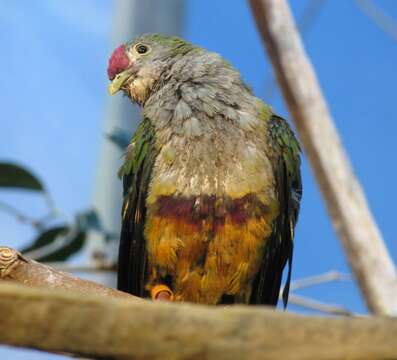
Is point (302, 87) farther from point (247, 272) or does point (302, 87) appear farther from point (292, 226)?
point (247, 272)

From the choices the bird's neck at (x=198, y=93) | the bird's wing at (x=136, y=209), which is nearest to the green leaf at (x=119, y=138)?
the bird's neck at (x=198, y=93)

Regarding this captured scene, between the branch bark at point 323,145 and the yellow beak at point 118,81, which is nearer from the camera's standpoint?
the yellow beak at point 118,81

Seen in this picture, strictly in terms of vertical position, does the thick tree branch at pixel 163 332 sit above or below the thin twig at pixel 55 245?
below

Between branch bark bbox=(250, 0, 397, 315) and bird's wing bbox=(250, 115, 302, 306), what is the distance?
1.19 meters

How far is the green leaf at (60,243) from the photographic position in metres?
4.84

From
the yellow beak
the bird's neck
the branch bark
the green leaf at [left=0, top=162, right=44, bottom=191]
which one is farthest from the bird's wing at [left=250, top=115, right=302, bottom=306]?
the green leaf at [left=0, top=162, right=44, bottom=191]

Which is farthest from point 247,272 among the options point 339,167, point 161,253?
point 339,167

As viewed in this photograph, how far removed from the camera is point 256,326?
1.00m

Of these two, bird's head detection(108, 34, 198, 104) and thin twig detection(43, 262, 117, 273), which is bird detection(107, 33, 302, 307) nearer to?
bird's head detection(108, 34, 198, 104)

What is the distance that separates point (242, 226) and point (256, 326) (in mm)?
2211

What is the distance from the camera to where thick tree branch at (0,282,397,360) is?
0.98 metres

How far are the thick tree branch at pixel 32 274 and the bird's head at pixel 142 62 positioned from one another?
5.10 ft

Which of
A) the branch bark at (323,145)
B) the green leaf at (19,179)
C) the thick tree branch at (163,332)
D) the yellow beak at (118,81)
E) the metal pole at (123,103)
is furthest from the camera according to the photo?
the metal pole at (123,103)

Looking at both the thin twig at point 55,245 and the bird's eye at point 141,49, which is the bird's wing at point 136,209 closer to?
the bird's eye at point 141,49
